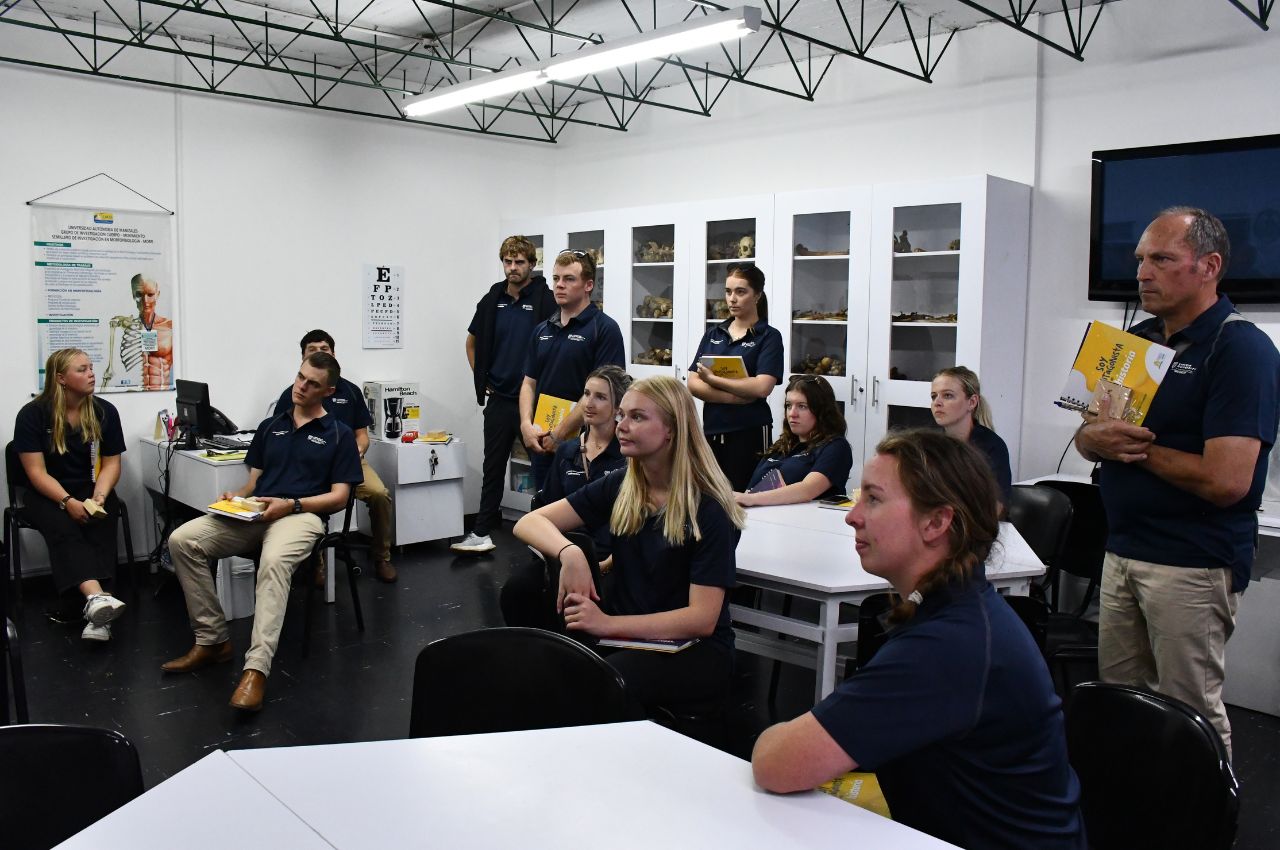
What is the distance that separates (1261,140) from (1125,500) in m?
2.72

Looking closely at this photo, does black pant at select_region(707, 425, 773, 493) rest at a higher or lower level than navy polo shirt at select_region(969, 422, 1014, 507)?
lower

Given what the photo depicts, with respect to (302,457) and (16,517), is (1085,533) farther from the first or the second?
(16,517)

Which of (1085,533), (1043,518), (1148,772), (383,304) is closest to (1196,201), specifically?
(1085,533)

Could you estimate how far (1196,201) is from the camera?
4641 mm

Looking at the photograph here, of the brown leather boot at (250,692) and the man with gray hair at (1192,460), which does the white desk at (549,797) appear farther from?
the brown leather boot at (250,692)

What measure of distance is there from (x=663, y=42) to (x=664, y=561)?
2613mm

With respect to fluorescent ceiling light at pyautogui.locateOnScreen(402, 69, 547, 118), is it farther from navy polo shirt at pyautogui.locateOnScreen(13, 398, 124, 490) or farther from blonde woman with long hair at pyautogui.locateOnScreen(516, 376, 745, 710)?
blonde woman with long hair at pyautogui.locateOnScreen(516, 376, 745, 710)

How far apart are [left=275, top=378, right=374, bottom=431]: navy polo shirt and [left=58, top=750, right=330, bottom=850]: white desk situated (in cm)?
417

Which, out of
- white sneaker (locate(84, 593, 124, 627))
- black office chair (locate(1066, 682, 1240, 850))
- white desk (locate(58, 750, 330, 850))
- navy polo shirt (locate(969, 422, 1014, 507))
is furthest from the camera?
white sneaker (locate(84, 593, 124, 627))

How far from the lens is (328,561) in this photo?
533cm

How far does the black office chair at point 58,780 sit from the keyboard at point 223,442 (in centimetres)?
417

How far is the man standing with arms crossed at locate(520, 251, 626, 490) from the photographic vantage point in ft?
16.4

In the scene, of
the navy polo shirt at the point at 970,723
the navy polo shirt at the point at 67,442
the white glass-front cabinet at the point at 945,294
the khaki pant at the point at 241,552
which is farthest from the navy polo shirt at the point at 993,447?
the navy polo shirt at the point at 67,442

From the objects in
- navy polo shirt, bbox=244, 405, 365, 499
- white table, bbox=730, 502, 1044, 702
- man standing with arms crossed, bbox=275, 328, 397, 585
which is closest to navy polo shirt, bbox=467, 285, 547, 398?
man standing with arms crossed, bbox=275, 328, 397, 585
